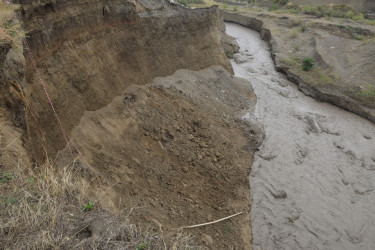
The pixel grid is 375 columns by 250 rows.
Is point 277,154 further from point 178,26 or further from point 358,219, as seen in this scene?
point 178,26

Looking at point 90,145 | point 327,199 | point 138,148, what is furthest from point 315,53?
point 90,145

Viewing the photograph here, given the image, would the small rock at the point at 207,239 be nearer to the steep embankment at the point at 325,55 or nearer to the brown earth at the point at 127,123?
the brown earth at the point at 127,123

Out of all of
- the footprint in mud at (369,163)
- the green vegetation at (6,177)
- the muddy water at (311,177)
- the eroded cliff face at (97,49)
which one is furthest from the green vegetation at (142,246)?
the footprint in mud at (369,163)

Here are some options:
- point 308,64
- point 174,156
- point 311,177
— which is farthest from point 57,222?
point 308,64

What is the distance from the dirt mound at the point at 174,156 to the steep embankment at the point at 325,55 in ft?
20.5

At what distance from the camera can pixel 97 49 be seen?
9.52m

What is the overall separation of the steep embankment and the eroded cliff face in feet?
22.8

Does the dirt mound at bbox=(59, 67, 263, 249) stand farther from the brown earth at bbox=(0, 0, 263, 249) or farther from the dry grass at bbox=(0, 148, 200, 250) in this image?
the dry grass at bbox=(0, 148, 200, 250)

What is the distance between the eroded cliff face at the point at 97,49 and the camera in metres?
7.20

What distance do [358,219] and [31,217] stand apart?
9.55m

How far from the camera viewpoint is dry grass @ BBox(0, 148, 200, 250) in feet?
10.7

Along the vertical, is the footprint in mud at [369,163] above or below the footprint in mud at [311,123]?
below

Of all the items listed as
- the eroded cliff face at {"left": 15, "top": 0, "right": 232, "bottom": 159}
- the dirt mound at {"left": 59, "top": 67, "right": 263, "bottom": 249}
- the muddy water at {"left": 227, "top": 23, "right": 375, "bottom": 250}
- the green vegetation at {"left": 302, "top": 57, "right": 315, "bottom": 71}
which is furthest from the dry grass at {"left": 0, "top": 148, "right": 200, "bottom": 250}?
the green vegetation at {"left": 302, "top": 57, "right": 315, "bottom": 71}

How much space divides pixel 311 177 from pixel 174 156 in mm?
5268
